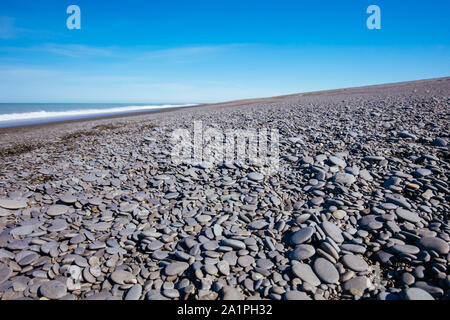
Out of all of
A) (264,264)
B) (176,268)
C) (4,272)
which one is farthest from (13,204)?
(264,264)

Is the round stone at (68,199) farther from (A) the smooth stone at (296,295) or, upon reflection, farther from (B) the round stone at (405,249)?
(B) the round stone at (405,249)

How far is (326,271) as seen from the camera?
2.83 m

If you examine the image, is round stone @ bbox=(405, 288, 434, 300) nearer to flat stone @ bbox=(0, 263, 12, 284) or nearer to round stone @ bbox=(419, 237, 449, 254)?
round stone @ bbox=(419, 237, 449, 254)

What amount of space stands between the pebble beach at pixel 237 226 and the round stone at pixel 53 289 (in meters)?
0.01

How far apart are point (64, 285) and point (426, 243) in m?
4.62

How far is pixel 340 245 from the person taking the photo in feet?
10.7

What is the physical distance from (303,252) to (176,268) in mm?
1715

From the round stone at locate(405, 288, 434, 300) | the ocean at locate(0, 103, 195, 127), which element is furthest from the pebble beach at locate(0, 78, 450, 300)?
the ocean at locate(0, 103, 195, 127)

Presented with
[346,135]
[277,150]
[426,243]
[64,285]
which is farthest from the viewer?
[346,135]

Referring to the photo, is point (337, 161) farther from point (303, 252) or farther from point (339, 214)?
point (303, 252)

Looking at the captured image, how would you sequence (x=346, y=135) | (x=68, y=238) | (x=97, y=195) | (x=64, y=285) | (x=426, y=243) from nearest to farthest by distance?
(x=64, y=285), (x=426, y=243), (x=68, y=238), (x=97, y=195), (x=346, y=135)

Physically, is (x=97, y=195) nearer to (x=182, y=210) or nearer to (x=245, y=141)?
(x=182, y=210)
